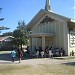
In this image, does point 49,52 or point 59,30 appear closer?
point 49,52

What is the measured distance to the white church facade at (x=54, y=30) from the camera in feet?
88.4

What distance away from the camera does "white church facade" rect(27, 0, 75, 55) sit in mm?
26938

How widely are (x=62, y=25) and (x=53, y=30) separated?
1.78 metres

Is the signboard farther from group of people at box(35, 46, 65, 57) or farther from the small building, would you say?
the small building

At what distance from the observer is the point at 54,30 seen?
28.5 metres

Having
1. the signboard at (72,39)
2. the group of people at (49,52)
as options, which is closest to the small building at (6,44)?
the signboard at (72,39)

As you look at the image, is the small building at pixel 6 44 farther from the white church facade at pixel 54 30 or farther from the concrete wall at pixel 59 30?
the concrete wall at pixel 59 30

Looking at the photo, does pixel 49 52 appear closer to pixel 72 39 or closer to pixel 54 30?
pixel 72 39

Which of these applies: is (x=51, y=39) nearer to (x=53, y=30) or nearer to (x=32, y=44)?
(x=53, y=30)

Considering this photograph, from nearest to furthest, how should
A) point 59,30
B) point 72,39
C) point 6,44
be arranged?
point 72,39 → point 59,30 → point 6,44

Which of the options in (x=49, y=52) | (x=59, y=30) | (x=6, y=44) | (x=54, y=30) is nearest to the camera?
(x=49, y=52)

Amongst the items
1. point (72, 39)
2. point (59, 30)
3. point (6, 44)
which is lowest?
point (72, 39)

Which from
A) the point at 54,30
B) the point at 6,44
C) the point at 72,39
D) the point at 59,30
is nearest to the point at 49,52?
the point at 59,30

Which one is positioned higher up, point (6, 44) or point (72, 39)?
point (6, 44)
